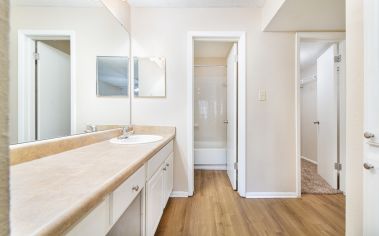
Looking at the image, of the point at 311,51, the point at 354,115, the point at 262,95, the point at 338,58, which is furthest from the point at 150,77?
the point at 311,51

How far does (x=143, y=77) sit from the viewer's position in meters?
2.26

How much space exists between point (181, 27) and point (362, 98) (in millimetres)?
1927

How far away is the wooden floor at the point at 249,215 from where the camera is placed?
1.62 meters

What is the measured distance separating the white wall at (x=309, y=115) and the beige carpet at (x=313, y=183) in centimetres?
64

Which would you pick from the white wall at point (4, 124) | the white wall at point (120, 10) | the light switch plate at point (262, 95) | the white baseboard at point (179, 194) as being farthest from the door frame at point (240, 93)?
the white wall at point (4, 124)

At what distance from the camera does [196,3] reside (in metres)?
2.13

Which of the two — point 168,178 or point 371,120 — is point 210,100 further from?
point 371,120

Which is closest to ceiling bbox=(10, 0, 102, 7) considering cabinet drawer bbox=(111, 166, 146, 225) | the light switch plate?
cabinet drawer bbox=(111, 166, 146, 225)

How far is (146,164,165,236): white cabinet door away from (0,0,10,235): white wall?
986 millimetres

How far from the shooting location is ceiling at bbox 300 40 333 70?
2966mm

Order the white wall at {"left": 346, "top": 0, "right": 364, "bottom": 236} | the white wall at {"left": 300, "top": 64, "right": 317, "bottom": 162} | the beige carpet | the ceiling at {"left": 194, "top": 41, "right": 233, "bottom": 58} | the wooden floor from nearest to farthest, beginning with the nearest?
the white wall at {"left": 346, "top": 0, "right": 364, "bottom": 236} → the wooden floor → the beige carpet → the ceiling at {"left": 194, "top": 41, "right": 233, "bottom": 58} → the white wall at {"left": 300, "top": 64, "right": 317, "bottom": 162}

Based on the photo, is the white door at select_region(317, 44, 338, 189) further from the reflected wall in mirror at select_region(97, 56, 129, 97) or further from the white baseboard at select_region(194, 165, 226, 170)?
the reflected wall in mirror at select_region(97, 56, 129, 97)

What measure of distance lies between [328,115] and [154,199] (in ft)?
8.59

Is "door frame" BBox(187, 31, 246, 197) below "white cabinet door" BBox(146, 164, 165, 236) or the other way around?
the other way around
